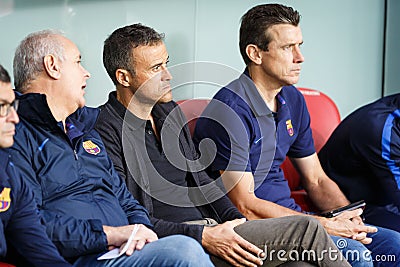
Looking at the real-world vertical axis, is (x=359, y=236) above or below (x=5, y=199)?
below

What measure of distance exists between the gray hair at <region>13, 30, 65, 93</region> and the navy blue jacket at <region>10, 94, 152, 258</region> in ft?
0.46

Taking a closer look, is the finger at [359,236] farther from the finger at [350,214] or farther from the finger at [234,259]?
the finger at [234,259]

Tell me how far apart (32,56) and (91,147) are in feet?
1.08

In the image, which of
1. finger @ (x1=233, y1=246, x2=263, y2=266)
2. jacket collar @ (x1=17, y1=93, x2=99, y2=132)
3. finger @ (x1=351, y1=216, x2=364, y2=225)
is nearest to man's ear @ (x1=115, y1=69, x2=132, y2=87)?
jacket collar @ (x1=17, y1=93, x2=99, y2=132)

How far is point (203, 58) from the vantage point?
3947mm

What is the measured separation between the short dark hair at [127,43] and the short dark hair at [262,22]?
482 mm

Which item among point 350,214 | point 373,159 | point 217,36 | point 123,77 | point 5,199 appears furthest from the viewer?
point 217,36

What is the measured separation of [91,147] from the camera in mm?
2494

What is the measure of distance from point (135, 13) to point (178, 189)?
1.15 metres

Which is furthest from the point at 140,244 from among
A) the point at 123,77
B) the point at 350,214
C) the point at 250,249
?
the point at 350,214

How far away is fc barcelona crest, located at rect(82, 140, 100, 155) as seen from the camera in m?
2.47

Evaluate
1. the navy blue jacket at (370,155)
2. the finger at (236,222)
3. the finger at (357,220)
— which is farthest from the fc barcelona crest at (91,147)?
the navy blue jacket at (370,155)

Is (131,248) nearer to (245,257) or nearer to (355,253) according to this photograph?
(245,257)

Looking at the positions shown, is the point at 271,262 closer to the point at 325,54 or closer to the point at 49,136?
the point at 49,136
